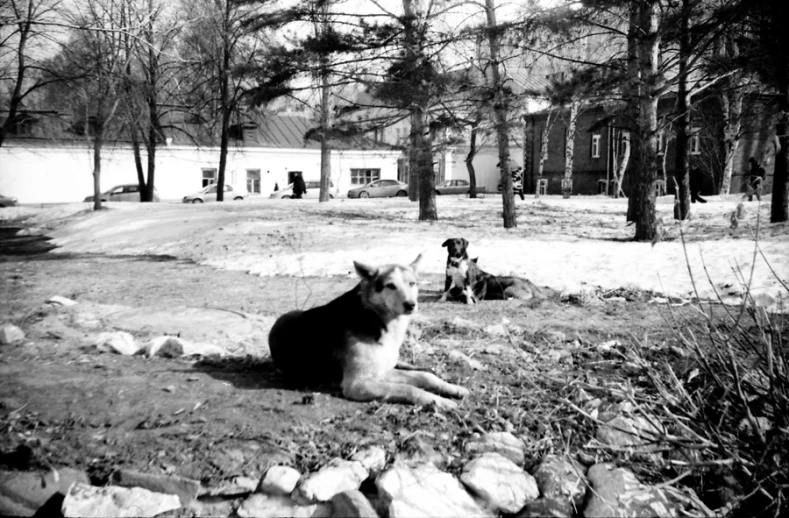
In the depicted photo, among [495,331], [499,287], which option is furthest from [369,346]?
[499,287]

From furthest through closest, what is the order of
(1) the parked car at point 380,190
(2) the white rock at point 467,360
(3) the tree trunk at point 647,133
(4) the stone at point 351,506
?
(1) the parked car at point 380,190 → (3) the tree trunk at point 647,133 → (2) the white rock at point 467,360 → (4) the stone at point 351,506

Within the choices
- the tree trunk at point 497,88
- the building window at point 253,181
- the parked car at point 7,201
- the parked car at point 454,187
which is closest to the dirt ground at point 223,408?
the tree trunk at point 497,88

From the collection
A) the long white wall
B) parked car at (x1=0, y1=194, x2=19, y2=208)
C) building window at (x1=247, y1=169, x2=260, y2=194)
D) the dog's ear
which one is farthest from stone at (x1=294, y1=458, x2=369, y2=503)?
building window at (x1=247, y1=169, x2=260, y2=194)

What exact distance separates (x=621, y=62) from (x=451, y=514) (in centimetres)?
1277

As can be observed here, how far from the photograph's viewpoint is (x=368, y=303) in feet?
14.7

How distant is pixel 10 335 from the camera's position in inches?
225

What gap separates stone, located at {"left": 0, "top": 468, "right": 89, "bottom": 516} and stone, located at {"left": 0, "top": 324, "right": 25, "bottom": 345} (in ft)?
8.63

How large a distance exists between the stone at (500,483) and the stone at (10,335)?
4528 mm

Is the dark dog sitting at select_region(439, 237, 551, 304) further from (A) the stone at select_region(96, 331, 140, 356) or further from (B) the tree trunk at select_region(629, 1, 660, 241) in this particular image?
(B) the tree trunk at select_region(629, 1, 660, 241)

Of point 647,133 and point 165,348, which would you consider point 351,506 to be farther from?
point 647,133

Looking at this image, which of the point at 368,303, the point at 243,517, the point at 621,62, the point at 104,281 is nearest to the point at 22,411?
the point at 243,517

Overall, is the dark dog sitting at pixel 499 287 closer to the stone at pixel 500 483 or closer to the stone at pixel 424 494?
the stone at pixel 500 483

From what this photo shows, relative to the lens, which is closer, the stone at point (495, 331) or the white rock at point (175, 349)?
the white rock at point (175, 349)

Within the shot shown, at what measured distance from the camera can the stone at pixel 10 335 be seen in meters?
5.64
